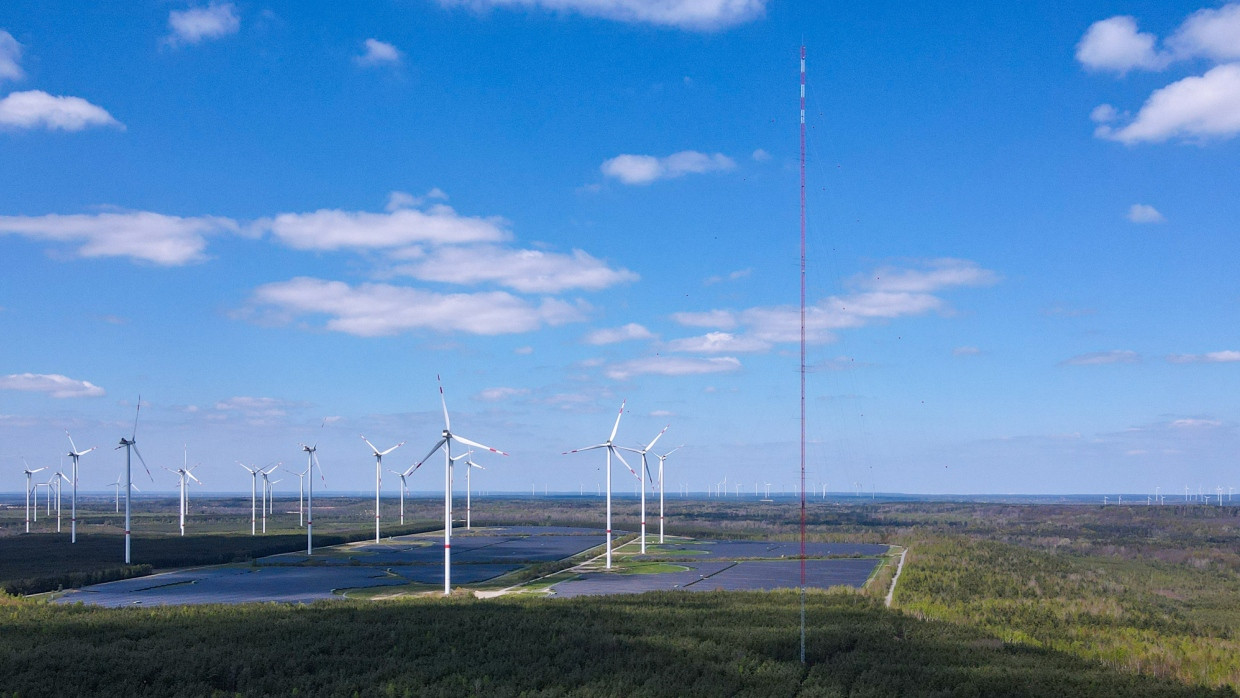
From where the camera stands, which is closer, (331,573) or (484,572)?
(331,573)

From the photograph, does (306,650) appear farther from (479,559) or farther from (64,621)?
(479,559)

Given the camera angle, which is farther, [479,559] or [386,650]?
[479,559]

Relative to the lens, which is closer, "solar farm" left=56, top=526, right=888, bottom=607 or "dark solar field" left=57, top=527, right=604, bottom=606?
"dark solar field" left=57, top=527, right=604, bottom=606


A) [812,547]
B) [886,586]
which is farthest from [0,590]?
[812,547]

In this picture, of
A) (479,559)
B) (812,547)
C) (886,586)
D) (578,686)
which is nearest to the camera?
(578,686)

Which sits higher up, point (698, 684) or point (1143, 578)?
point (698, 684)

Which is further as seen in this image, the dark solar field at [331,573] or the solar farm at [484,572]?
the solar farm at [484,572]

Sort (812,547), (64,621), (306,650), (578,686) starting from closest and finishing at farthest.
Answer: (578,686)
(306,650)
(64,621)
(812,547)
